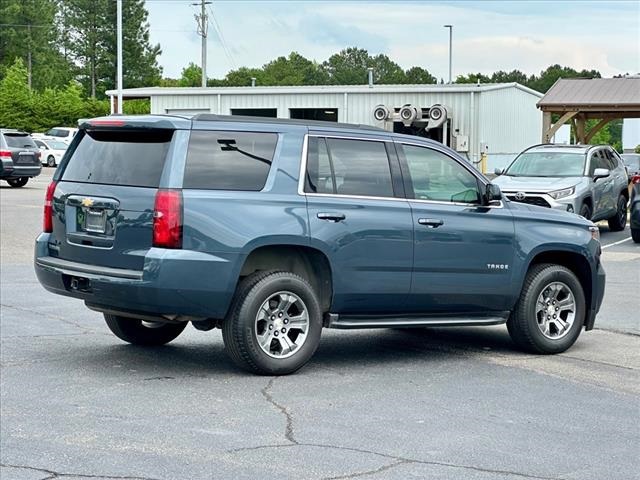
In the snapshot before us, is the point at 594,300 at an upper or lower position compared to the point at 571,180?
lower

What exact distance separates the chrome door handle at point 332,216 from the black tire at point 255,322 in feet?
1.54

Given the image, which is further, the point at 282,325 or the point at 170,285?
the point at 282,325

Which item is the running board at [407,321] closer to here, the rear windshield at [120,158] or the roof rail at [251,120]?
the roof rail at [251,120]

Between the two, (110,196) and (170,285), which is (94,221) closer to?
(110,196)

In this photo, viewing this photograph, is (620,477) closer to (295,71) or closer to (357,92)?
(357,92)

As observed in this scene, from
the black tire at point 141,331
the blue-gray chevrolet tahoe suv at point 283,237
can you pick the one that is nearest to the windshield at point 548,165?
the blue-gray chevrolet tahoe suv at point 283,237

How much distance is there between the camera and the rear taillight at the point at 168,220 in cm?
823

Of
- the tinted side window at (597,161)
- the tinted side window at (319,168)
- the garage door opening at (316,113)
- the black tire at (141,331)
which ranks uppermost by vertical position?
the garage door opening at (316,113)

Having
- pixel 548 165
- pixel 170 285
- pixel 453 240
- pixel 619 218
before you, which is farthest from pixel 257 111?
pixel 170 285

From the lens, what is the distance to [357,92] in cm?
5022

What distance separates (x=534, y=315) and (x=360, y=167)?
6.50 feet

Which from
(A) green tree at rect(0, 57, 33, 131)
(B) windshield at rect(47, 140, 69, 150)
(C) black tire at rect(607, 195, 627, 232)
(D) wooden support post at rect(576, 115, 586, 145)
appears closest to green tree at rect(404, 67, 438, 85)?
(A) green tree at rect(0, 57, 33, 131)

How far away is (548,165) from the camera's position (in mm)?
23344

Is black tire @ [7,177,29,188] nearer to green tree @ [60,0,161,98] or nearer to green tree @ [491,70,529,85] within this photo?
green tree @ [60,0,161,98]
